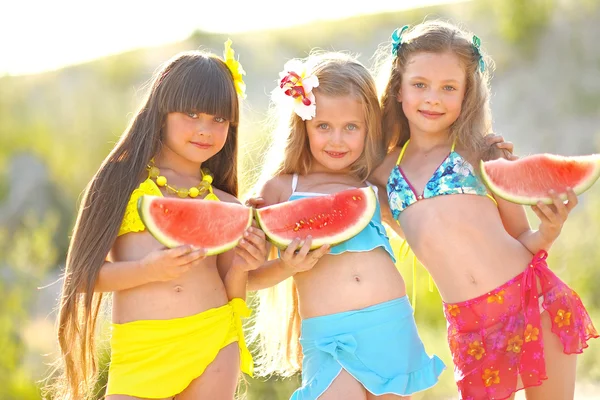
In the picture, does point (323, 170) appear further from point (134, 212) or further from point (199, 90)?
point (134, 212)

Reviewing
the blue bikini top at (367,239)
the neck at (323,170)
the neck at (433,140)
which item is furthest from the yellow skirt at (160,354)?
the neck at (433,140)

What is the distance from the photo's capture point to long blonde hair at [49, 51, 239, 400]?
3742 millimetres

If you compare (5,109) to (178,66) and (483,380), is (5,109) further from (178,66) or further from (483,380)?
(483,380)

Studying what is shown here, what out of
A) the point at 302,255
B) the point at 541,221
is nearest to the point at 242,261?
the point at 302,255

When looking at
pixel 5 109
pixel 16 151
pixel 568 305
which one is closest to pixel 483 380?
pixel 568 305

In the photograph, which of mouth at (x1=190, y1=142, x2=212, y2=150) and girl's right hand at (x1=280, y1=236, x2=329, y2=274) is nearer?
girl's right hand at (x1=280, y1=236, x2=329, y2=274)

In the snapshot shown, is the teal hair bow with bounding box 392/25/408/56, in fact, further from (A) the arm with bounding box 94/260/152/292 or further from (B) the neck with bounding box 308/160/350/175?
(A) the arm with bounding box 94/260/152/292

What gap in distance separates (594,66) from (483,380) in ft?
53.7

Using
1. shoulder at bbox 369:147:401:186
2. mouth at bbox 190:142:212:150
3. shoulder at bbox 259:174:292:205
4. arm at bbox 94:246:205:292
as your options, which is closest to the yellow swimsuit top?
arm at bbox 94:246:205:292

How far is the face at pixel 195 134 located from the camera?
3867mm

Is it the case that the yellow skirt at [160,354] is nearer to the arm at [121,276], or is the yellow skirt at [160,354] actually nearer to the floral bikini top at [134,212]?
the arm at [121,276]

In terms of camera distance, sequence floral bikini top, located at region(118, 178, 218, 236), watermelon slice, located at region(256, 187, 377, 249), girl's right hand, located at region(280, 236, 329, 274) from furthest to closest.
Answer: floral bikini top, located at region(118, 178, 218, 236), watermelon slice, located at region(256, 187, 377, 249), girl's right hand, located at region(280, 236, 329, 274)

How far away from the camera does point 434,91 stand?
406 cm

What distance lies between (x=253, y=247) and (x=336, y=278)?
1.81 ft
